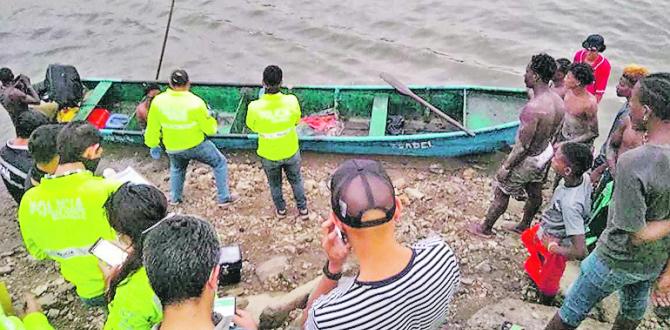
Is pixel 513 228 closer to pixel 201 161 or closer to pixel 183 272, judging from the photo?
pixel 201 161

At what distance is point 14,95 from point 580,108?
668 cm

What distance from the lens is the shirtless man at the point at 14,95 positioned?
7.48 meters

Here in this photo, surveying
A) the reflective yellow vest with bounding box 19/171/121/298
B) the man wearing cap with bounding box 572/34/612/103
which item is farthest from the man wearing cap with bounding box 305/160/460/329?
the man wearing cap with bounding box 572/34/612/103

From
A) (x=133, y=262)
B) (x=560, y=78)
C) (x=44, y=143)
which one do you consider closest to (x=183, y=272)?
(x=133, y=262)

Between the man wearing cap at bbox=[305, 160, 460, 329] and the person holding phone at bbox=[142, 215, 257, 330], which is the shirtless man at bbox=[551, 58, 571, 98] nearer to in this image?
the man wearing cap at bbox=[305, 160, 460, 329]

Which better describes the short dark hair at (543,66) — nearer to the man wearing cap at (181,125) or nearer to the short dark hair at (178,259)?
the man wearing cap at (181,125)

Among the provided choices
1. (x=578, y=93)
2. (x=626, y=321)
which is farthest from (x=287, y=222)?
(x=626, y=321)

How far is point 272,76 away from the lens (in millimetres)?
5953

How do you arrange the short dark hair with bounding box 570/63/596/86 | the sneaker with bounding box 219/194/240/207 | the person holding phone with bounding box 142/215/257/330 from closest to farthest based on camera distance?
the person holding phone with bounding box 142/215/257/330
the short dark hair with bounding box 570/63/596/86
the sneaker with bounding box 219/194/240/207

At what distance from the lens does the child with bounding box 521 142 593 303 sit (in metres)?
4.47

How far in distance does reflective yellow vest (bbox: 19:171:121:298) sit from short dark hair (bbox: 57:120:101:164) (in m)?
0.17

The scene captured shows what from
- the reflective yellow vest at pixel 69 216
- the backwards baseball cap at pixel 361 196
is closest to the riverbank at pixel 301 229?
the reflective yellow vest at pixel 69 216

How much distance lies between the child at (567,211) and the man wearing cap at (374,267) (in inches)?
81.3

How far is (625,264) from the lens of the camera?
12.3 ft
